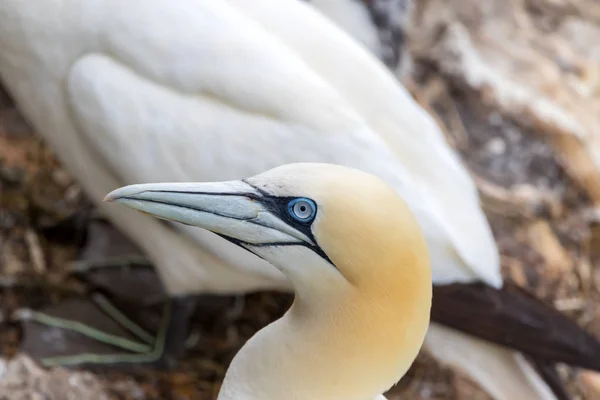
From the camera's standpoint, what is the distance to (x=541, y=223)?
3775mm

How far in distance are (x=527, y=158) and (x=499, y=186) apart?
0.88ft

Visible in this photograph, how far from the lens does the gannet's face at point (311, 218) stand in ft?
4.58

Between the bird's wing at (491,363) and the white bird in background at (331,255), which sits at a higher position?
the white bird in background at (331,255)

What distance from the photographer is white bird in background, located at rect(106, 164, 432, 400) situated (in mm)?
1405

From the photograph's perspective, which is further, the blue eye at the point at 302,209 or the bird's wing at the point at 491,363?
the bird's wing at the point at 491,363

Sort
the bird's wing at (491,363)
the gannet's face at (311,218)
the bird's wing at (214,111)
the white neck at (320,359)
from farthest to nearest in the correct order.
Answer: the bird's wing at (491,363)
the bird's wing at (214,111)
the white neck at (320,359)
the gannet's face at (311,218)

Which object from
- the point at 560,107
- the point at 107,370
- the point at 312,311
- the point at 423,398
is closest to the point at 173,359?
the point at 107,370

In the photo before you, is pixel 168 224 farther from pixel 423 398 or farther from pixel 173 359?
pixel 423 398

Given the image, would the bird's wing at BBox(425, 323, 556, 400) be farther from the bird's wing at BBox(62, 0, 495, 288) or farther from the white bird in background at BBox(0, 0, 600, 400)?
the bird's wing at BBox(62, 0, 495, 288)

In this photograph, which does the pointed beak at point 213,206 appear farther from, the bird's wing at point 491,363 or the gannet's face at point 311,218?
the bird's wing at point 491,363

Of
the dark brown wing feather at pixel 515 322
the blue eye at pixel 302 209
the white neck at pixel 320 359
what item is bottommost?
the dark brown wing feather at pixel 515 322

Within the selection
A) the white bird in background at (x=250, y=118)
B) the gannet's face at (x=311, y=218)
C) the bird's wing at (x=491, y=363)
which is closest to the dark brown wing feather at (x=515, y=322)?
the white bird in background at (x=250, y=118)

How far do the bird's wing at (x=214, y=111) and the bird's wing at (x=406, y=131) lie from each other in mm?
15

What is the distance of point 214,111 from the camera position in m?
2.39
